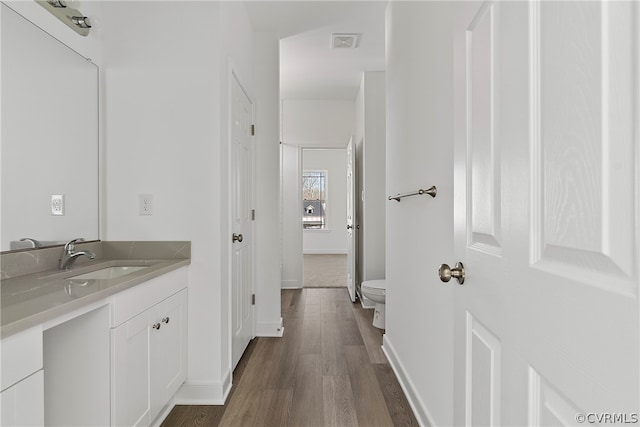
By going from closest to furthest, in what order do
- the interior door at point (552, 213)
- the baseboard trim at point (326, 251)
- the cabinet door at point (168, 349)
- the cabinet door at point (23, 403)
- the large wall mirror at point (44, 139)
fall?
1. the interior door at point (552, 213)
2. the cabinet door at point (23, 403)
3. the large wall mirror at point (44, 139)
4. the cabinet door at point (168, 349)
5. the baseboard trim at point (326, 251)

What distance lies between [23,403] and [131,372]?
2.08 feet

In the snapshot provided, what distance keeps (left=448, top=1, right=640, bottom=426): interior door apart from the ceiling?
2531mm

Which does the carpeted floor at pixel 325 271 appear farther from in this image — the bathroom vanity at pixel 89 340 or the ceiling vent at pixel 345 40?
the bathroom vanity at pixel 89 340

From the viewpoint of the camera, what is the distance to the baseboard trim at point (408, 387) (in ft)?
6.21

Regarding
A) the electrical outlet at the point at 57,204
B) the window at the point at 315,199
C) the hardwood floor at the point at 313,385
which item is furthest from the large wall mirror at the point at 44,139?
the window at the point at 315,199

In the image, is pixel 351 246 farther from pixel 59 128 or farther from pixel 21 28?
pixel 21 28

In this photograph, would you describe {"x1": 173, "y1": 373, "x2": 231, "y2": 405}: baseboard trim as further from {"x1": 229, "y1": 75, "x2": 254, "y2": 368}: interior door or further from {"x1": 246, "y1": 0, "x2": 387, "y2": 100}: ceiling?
{"x1": 246, "y1": 0, "x2": 387, "y2": 100}: ceiling

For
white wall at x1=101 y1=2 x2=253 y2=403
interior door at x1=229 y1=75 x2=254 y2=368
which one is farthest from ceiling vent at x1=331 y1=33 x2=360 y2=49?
white wall at x1=101 y1=2 x2=253 y2=403

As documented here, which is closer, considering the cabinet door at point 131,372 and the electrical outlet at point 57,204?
the cabinet door at point 131,372

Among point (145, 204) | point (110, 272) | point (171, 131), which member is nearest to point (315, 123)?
point (171, 131)

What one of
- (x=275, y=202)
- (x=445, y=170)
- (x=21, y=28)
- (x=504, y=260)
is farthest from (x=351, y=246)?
(x=504, y=260)

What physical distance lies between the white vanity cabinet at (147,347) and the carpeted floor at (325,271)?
3793mm

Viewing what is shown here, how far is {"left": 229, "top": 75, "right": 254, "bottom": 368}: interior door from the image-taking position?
8.57ft

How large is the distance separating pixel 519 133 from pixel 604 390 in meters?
0.42
